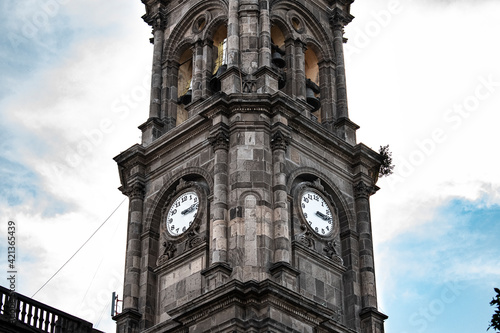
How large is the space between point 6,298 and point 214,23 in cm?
1795

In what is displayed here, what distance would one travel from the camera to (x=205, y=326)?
32781mm

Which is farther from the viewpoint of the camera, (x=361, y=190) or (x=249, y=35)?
(x=249, y=35)

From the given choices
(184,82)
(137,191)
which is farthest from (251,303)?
(184,82)

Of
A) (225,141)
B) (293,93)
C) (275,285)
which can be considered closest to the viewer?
(275,285)

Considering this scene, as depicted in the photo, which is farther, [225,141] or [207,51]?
[207,51]

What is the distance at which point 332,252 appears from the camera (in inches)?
1459

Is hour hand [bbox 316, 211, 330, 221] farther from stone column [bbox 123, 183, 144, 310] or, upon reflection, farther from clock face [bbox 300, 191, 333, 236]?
stone column [bbox 123, 183, 144, 310]

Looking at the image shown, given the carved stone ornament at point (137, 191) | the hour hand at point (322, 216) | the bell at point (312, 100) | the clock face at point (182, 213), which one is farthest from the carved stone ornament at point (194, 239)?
the bell at point (312, 100)

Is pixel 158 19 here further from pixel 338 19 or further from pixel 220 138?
pixel 220 138

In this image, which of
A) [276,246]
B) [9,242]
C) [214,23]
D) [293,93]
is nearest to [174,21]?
[214,23]

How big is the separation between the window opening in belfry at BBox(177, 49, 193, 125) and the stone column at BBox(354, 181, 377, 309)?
757 cm

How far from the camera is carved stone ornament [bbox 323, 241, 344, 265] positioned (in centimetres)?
3691

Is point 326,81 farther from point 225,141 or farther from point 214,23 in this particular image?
point 225,141

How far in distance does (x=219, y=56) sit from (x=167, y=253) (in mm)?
8984
